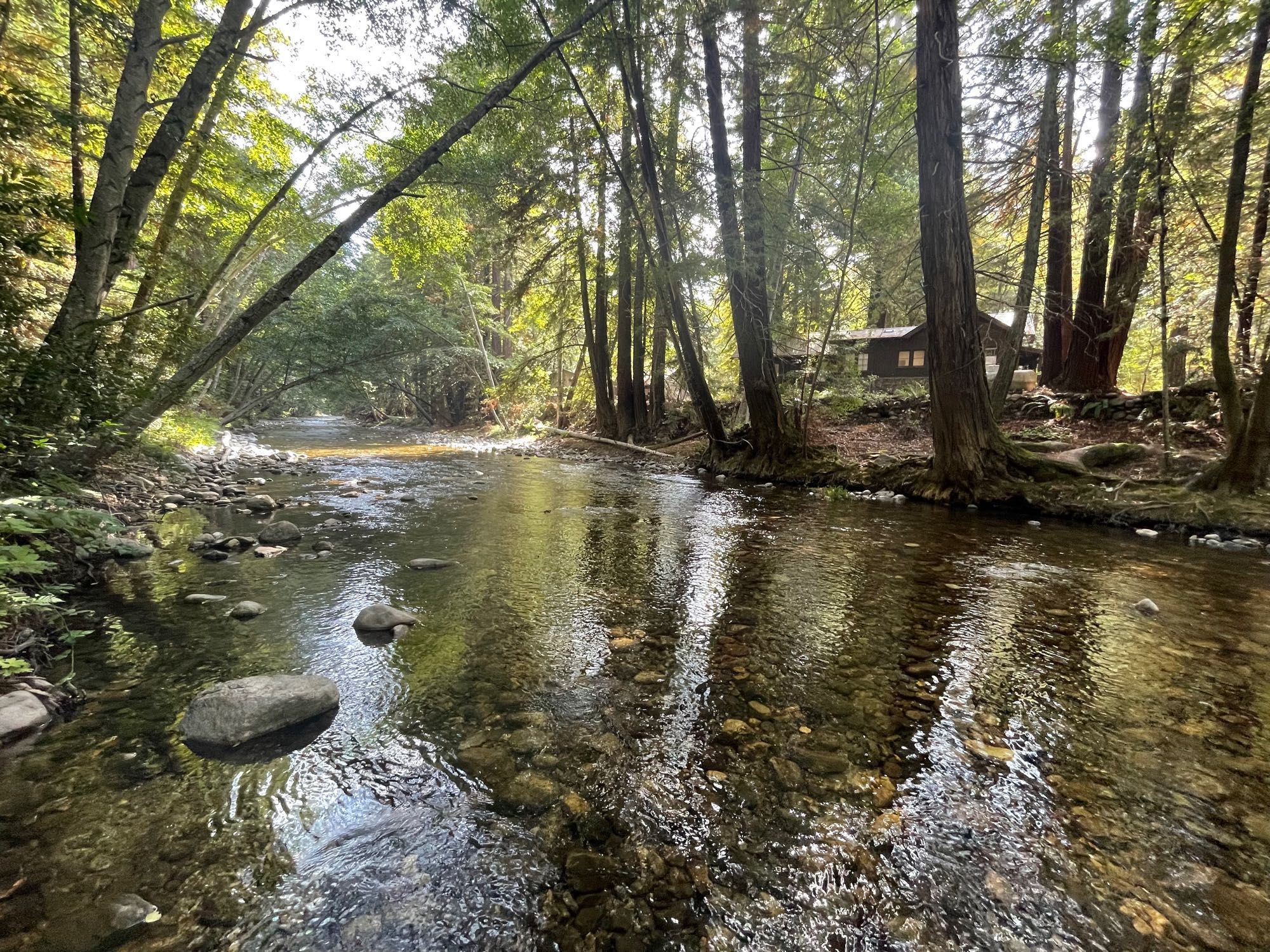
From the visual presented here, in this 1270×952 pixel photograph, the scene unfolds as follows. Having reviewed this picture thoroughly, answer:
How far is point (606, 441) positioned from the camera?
1587cm

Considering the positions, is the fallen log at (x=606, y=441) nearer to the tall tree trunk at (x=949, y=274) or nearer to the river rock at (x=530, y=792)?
the tall tree trunk at (x=949, y=274)

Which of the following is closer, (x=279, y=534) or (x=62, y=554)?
(x=62, y=554)

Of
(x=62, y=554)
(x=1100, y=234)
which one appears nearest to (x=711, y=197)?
(x=1100, y=234)

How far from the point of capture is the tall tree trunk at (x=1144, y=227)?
6.32 m

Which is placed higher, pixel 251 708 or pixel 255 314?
pixel 255 314

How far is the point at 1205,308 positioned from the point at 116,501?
16758mm

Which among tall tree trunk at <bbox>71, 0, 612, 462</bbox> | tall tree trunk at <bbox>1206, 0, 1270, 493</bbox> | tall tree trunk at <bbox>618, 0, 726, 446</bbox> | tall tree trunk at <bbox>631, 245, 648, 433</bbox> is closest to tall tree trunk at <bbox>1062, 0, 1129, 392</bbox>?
tall tree trunk at <bbox>1206, 0, 1270, 493</bbox>

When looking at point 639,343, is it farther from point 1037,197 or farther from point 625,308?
point 1037,197

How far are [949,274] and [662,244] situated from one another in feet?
16.7

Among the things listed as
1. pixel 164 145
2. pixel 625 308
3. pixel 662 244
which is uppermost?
pixel 662 244

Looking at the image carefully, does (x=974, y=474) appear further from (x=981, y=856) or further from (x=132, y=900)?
(x=132, y=900)

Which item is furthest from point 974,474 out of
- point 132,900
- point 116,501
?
point 116,501

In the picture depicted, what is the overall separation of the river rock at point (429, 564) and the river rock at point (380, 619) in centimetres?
120

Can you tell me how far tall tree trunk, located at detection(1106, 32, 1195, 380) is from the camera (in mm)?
6316
